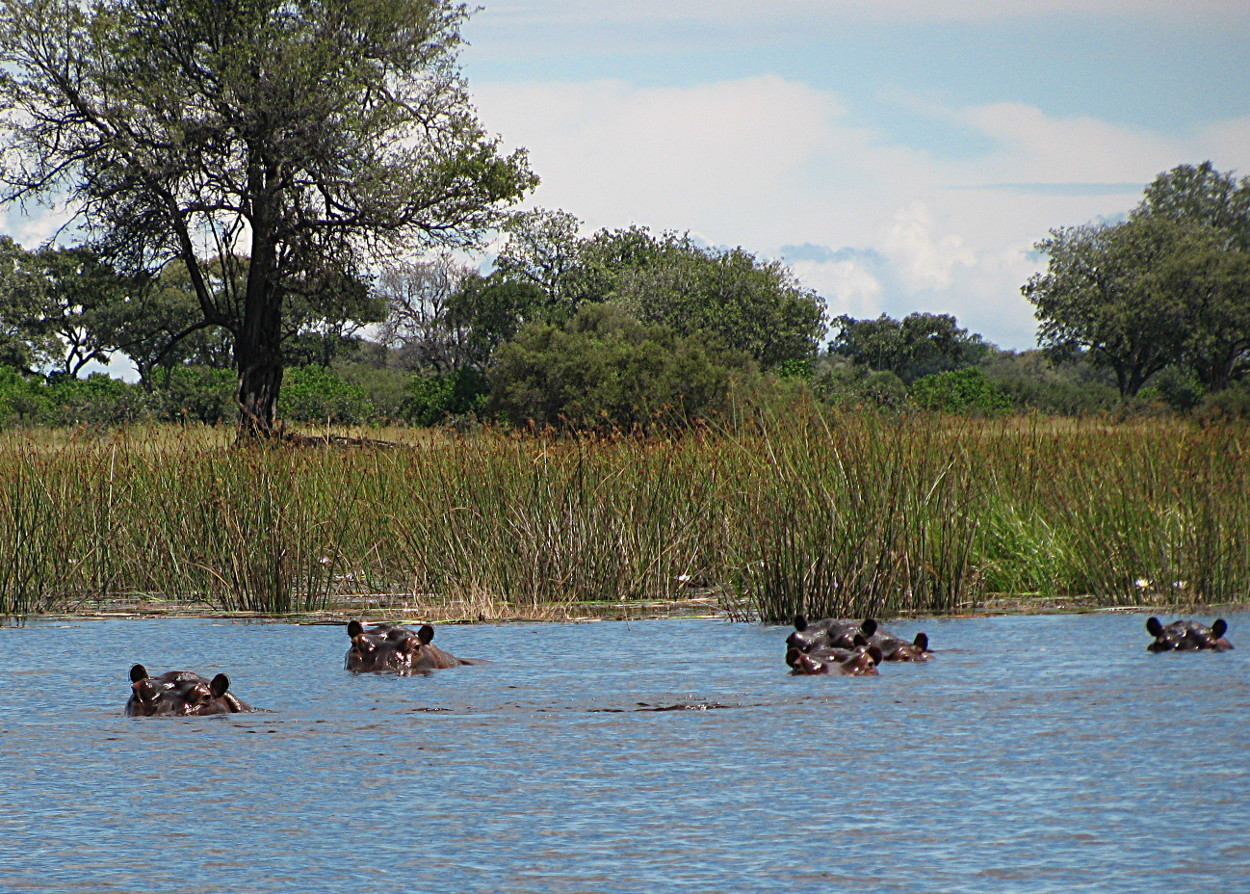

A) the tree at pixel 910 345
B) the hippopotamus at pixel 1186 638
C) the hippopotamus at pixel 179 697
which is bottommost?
the hippopotamus at pixel 179 697

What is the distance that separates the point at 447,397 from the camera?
37812 millimetres

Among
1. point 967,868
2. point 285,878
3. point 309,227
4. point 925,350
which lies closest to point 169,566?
point 285,878

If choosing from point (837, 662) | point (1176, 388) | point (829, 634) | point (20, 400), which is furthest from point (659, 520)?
point (1176, 388)

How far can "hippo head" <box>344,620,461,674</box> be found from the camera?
7.96m

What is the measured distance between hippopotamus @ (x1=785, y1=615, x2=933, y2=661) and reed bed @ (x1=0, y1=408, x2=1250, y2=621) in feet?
4.53

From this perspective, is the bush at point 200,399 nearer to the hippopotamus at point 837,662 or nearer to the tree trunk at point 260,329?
the tree trunk at point 260,329

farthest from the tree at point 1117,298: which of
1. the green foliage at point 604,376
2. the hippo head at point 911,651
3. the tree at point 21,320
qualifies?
the hippo head at point 911,651

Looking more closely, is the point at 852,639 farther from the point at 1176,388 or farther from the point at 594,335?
the point at 1176,388

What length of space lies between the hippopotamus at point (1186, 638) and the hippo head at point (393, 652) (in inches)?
148

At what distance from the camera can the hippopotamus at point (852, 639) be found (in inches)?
314

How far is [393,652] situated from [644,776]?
2.71 m

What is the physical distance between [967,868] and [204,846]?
2253 mm

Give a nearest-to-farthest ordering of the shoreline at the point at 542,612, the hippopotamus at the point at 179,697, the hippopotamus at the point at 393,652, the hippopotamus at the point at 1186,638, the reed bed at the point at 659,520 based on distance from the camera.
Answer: the hippopotamus at the point at 179,697 < the hippopotamus at the point at 393,652 < the hippopotamus at the point at 1186,638 < the reed bed at the point at 659,520 < the shoreline at the point at 542,612

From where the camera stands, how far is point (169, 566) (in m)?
11.7
